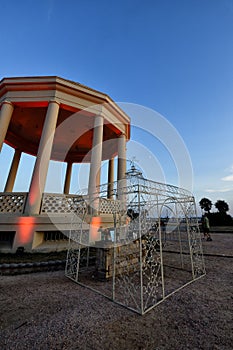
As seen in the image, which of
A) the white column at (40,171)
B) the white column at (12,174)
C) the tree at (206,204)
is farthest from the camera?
the tree at (206,204)

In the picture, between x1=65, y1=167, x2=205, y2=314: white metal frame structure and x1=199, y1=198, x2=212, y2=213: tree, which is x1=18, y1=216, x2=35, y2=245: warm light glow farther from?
x1=199, y1=198, x2=212, y2=213: tree

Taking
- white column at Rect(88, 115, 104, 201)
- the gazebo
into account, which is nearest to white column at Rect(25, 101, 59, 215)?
the gazebo

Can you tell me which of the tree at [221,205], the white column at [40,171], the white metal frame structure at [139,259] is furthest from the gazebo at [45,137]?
the tree at [221,205]

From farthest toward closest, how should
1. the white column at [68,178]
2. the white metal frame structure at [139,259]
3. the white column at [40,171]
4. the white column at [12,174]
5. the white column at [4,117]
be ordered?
the white column at [68,178] < the white column at [12,174] < the white column at [4,117] < the white column at [40,171] < the white metal frame structure at [139,259]

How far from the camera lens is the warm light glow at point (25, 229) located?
5.27 m

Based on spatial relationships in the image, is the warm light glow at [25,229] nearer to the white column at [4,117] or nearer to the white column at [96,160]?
the white column at [96,160]

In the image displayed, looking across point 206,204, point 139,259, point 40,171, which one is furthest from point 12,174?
point 206,204

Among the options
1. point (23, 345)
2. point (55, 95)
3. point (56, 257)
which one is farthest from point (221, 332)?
point (55, 95)

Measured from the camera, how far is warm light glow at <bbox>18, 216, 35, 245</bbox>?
5270 mm

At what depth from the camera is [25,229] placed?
5.33 m

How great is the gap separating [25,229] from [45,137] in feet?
12.3

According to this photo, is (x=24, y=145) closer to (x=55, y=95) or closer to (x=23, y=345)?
(x=55, y=95)

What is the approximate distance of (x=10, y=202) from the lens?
587cm

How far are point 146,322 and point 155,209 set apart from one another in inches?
80.2
